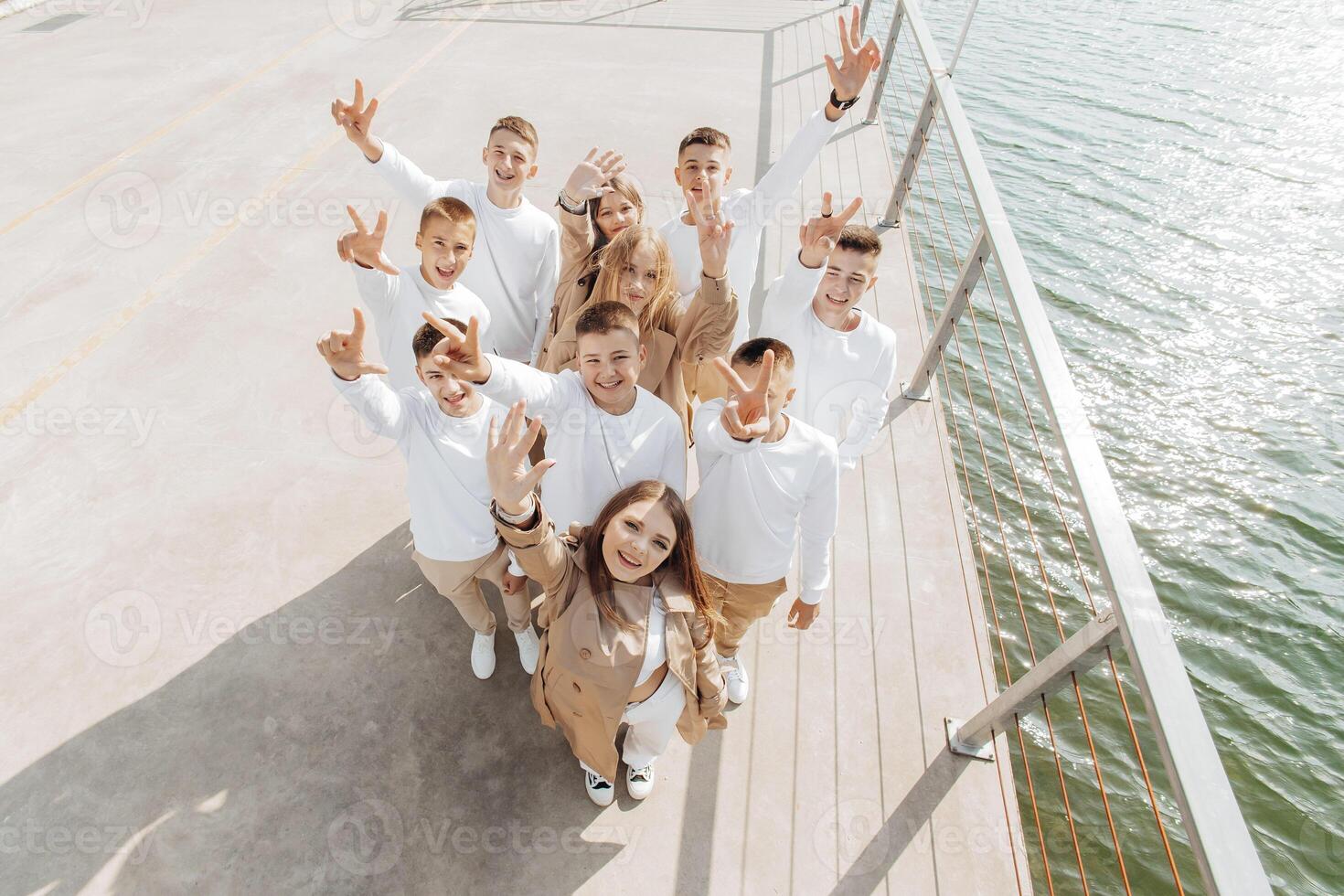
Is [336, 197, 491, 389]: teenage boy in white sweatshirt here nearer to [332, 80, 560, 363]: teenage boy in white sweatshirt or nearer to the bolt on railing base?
[332, 80, 560, 363]: teenage boy in white sweatshirt

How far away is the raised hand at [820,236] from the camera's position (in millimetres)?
2438

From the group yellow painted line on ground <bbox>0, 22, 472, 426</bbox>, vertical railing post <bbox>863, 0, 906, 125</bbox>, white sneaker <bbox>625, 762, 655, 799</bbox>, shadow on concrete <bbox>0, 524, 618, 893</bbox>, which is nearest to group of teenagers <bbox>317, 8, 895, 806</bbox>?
white sneaker <bbox>625, 762, 655, 799</bbox>

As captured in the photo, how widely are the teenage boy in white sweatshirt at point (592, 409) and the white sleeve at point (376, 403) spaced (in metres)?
0.22

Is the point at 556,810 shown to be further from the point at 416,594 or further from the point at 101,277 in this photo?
the point at 101,277

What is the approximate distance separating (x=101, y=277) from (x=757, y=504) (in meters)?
4.92

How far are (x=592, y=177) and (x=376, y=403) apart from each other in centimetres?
133

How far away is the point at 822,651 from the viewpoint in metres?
2.77

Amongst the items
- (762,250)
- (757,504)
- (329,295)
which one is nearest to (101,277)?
(329,295)

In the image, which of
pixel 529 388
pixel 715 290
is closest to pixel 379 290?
pixel 529 388

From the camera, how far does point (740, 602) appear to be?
2381mm

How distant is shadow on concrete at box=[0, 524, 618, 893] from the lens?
7.09 ft

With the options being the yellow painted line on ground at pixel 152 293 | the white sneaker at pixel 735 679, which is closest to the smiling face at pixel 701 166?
the white sneaker at pixel 735 679

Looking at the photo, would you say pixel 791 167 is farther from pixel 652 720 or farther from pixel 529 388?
pixel 652 720

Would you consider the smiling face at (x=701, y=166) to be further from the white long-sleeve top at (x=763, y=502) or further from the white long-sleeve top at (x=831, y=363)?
the white long-sleeve top at (x=763, y=502)
